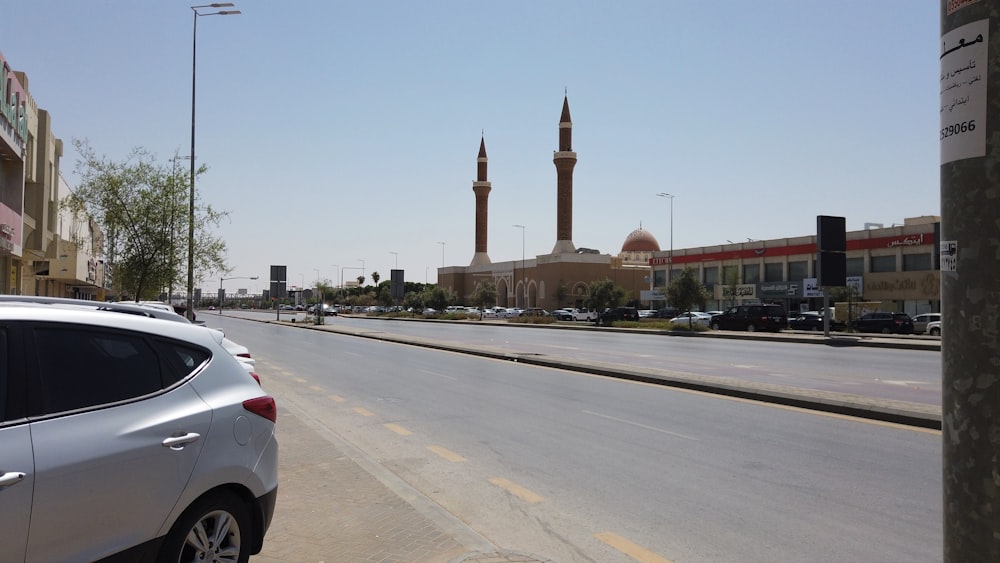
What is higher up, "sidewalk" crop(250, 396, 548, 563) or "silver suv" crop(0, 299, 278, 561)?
"silver suv" crop(0, 299, 278, 561)

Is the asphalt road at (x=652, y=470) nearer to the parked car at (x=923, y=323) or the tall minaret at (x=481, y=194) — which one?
the parked car at (x=923, y=323)

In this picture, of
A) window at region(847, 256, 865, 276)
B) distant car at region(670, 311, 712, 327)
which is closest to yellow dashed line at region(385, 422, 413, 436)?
distant car at region(670, 311, 712, 327)

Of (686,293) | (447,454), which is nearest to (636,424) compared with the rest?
(447,454)

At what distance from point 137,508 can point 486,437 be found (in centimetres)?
651

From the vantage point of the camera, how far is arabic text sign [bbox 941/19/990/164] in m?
2.39

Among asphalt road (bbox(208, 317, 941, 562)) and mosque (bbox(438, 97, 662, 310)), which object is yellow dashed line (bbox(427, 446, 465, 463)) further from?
mosque (bbox(438, 97, 662, 310))

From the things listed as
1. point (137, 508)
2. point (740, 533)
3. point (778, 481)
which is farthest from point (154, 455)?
point (778, 481)

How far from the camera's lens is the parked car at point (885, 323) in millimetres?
41375

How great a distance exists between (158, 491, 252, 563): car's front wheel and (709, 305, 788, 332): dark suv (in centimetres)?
4273

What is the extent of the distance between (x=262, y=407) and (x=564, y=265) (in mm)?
87486

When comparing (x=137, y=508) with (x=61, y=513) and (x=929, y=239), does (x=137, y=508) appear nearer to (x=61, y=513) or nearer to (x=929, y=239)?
(x=61, y=513)

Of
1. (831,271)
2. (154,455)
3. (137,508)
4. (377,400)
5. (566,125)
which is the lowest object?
(377,400)

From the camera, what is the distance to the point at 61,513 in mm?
3264

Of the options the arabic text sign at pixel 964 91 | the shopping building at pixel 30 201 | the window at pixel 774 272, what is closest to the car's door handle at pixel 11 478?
the arabic text sign at pixel 964 91
